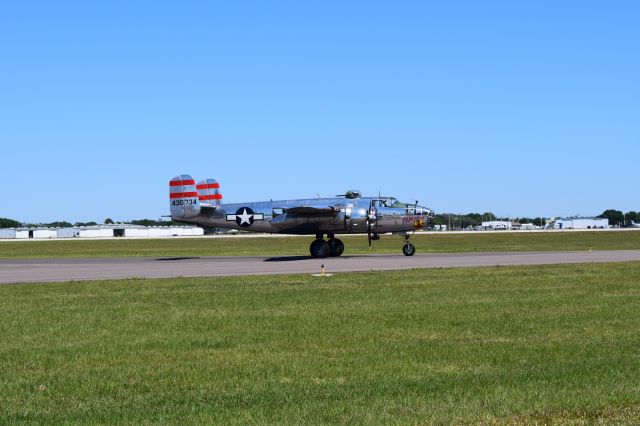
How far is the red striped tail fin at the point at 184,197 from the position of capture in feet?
177

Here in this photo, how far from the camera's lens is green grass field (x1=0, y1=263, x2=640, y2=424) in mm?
9781

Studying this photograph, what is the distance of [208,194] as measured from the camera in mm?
54125

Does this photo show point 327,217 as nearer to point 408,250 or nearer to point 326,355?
point 408,250

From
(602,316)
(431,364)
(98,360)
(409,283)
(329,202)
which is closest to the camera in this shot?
(431,364)

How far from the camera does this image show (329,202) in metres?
49.9

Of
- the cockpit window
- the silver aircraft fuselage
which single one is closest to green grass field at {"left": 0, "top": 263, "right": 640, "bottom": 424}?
the silver aircraft fuselage

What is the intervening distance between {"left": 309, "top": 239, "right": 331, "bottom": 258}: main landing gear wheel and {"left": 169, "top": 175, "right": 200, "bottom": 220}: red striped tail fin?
8.52 meters

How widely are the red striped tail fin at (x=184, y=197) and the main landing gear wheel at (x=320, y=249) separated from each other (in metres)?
8.52

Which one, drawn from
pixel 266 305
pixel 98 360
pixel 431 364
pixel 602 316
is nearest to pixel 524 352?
pixel 431 364

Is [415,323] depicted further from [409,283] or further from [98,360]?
[409,283]

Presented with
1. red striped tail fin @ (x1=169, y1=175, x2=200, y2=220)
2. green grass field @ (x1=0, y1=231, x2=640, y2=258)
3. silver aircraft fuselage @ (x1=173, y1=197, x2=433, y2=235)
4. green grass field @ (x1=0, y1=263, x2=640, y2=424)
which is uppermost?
red striped tail fin @ (x1=169, y1=175, x2=200, y2=220)

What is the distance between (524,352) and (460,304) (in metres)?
7.25

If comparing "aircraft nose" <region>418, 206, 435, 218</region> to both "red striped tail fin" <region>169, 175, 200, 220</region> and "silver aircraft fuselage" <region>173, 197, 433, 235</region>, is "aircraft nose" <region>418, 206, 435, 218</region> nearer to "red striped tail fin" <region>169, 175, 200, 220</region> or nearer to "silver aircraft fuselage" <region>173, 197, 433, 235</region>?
"silver aircraft fuselage" <region>173, 197, 433, 235</region>

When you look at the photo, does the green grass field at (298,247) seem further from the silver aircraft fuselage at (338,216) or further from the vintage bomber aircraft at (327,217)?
the silver aircraft fuselage at (338,216)
